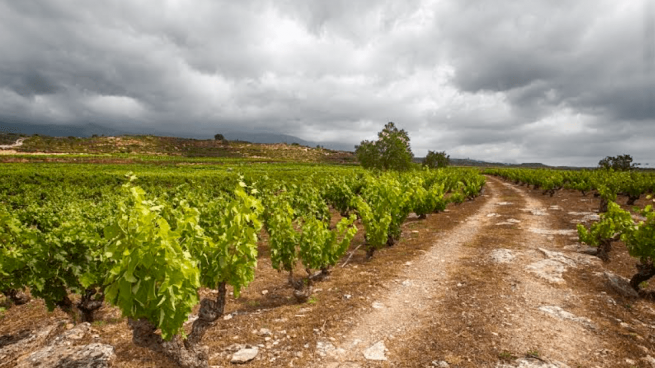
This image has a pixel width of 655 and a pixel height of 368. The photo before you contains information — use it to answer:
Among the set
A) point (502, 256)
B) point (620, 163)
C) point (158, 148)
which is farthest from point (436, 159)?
point (158, 148)

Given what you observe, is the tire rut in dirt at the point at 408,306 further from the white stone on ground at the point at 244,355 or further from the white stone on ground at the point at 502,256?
the white stone on ground at the point at 244,355

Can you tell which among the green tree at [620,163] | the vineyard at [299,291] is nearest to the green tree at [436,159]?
the green tree at [620,163]

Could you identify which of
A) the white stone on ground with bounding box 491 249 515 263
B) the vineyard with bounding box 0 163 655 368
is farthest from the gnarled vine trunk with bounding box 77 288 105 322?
the white stone on ground with bounding box 491 249 515 263

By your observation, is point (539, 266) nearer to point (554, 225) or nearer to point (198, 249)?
point (554, 225)

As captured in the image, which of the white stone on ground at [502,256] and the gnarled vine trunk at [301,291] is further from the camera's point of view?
the white stone on ground at [502,256]

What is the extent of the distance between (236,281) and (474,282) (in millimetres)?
8416

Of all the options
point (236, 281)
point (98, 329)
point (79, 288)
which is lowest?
point (98, 329)

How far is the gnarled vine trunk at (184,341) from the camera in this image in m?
5.55

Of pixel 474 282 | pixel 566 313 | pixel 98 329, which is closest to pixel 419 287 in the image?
pixel 474 282

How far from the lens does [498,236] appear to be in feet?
56.3

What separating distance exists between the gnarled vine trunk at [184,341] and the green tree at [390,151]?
1938 inches

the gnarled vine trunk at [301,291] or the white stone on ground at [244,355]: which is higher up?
the gnarled vine trunk at [301,291]

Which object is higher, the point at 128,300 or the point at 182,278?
the point at 182,278

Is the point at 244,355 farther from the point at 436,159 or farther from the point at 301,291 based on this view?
the point at 436,159
